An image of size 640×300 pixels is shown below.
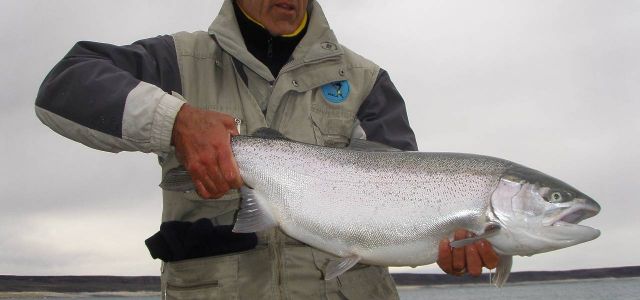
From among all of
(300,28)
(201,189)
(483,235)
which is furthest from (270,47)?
(483,235)

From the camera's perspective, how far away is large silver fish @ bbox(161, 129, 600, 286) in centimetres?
477

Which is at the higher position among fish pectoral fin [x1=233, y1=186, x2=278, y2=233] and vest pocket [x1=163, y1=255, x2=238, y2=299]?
fish pectoral fin [x1=233, y1=186, x2=278, y2=233]

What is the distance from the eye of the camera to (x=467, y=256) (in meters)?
4.87

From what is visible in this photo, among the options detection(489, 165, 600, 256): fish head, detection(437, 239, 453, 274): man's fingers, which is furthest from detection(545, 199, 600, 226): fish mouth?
detection(437, 239, 453, 274): man's fingers

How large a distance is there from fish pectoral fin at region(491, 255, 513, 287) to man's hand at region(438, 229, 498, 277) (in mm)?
81

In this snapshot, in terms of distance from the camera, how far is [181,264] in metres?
5.02

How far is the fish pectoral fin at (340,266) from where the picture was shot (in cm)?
475

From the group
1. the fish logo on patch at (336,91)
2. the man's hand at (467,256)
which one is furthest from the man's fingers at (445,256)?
the fish logo on patch at (336,91)

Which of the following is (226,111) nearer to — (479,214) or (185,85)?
(185,85)

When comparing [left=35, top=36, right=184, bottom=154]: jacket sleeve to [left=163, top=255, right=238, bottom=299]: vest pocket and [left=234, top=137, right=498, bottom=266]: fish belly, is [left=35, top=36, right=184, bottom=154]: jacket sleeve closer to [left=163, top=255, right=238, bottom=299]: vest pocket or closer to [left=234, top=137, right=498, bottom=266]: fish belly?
[left=234, top=137, right=498, bottom=266]: fish belly

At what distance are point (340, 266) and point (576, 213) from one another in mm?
1661

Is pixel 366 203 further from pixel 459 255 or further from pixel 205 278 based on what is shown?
pixel 205 278

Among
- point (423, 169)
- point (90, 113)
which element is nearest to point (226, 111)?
point (90, 113)

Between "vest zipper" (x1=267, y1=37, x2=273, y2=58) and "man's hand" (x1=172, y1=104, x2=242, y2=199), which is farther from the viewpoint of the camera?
"vest zipper" (x1=267, y1=37, x2=273, y2=58)
